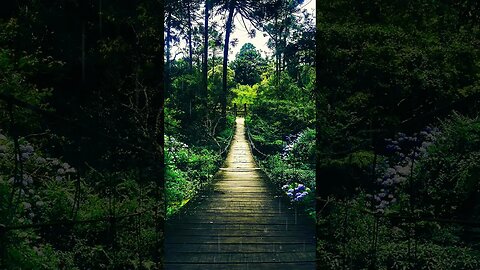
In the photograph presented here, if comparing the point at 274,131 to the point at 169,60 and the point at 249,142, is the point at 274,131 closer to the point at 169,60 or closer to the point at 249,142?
the point at 249,142

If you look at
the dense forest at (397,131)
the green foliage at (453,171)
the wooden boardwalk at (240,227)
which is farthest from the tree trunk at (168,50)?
the green foliage at (453,171)

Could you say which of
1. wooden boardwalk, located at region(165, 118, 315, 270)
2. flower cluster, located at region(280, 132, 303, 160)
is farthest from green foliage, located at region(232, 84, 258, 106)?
flower cluster, located at region(280, 132, 303, 160)

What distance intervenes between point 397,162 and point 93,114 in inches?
73.9

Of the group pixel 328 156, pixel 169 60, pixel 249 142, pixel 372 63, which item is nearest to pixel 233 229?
pixel 249 142

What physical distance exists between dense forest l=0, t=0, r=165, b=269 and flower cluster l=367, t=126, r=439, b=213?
134 centimetres

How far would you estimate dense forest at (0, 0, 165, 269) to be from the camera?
3012 millimetres

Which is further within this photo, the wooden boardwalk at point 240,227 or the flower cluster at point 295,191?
the flower cluster at point 295,191

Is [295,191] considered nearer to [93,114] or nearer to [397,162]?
Result: [397,162]

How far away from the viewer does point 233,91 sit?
124 inches

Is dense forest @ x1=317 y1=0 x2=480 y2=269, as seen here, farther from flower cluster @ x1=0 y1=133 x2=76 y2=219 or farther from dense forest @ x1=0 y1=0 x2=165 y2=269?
flower cluster @ x1=0 y1=133 x2=76 y2=219

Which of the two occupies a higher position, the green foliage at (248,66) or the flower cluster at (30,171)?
the green foliage at (248,66)

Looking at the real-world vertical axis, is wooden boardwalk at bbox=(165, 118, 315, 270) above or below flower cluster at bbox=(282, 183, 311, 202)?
below

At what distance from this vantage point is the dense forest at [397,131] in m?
2.94

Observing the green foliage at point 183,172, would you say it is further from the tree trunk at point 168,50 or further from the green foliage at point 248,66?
the green foliage at point 248,66
